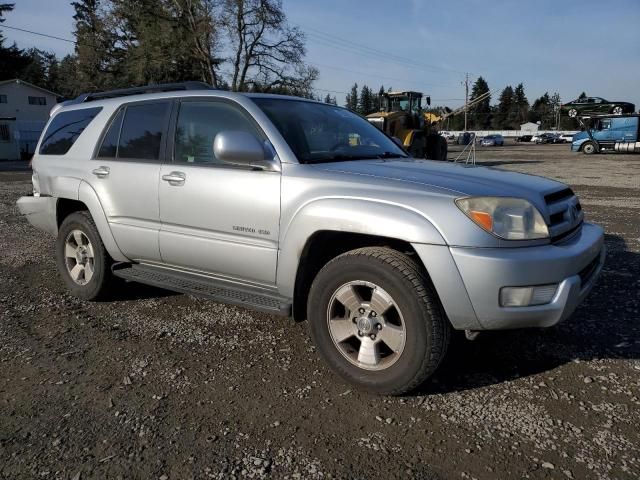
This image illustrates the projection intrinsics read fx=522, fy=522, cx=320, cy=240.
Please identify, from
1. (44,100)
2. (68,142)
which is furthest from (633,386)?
(44,100)

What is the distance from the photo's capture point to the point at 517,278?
8.79ft

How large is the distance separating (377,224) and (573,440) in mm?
1454

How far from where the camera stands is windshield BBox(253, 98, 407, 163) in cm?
358

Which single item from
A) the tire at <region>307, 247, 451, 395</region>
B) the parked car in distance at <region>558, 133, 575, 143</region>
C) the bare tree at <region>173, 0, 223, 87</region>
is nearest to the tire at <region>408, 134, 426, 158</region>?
the tire at <region>307, 247, 451, 395</region>

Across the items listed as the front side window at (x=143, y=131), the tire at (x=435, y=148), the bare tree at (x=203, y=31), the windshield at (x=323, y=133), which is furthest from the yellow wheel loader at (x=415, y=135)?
the bare tree at (x=203, y=31)

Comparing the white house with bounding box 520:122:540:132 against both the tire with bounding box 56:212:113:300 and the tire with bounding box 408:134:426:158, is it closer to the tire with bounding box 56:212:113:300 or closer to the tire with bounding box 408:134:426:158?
the tire with bounding box 408:134:426:158

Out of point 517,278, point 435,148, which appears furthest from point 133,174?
point 435,148

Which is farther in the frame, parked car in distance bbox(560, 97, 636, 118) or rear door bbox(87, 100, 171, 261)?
parked car in distance bbox(560, 97, 636, 118)

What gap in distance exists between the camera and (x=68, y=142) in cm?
484

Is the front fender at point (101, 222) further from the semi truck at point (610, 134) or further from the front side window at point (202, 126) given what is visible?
the semi truck at point (610, 134)

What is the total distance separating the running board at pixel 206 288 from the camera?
11.0ft

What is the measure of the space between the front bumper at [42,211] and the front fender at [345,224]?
2.79m

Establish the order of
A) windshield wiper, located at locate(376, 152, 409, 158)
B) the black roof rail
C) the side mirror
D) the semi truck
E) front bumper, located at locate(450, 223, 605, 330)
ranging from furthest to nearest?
the semi truck < the black roof rail < windshield wiper, located at locate(376, 152, 409, 158) < the side mirror < front bumper, located at locate(450, 223, 605, 330)

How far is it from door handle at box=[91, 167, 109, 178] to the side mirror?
58.2 inches
